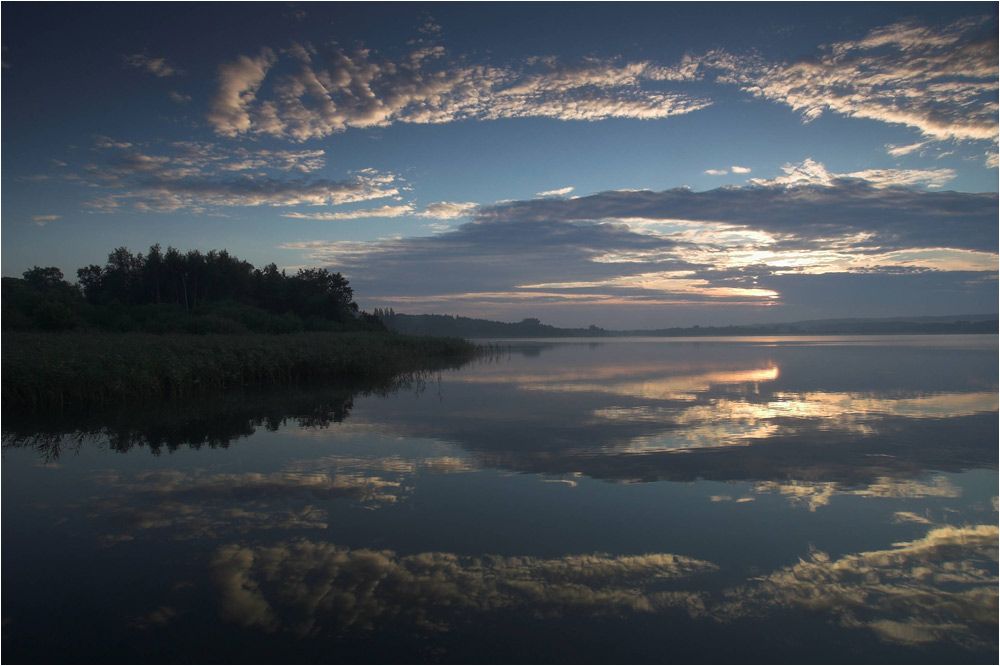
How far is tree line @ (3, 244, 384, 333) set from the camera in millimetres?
43188

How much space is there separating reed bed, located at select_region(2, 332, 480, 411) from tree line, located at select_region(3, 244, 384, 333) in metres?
21.6

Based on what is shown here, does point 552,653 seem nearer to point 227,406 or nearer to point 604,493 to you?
point 604,493

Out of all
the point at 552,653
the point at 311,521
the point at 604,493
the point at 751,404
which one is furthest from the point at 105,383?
the point at 751,404

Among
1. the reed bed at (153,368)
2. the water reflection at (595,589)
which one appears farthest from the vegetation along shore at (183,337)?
the water reflection at (595,589)

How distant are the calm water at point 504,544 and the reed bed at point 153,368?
3.16m

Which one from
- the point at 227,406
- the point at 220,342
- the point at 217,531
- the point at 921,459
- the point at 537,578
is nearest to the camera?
the point at 537,578

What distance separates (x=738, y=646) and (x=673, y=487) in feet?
11.0

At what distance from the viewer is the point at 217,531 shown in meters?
5.59

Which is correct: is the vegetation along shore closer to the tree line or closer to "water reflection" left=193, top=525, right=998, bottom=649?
the tree line

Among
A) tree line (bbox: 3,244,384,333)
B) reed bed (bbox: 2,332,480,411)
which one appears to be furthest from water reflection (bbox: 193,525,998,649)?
tree line (bbox: 3,244,384,333)

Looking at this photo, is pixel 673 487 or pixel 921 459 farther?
pixel 921 459

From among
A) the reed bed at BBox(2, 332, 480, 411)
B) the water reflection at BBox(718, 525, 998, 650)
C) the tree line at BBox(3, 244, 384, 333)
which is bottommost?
the water reflection at BBox(718, 525, 998, 650)

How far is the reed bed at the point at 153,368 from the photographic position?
1344 centimetres

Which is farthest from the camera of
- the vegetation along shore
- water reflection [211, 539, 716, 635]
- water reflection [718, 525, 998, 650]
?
the vegetation along shore
